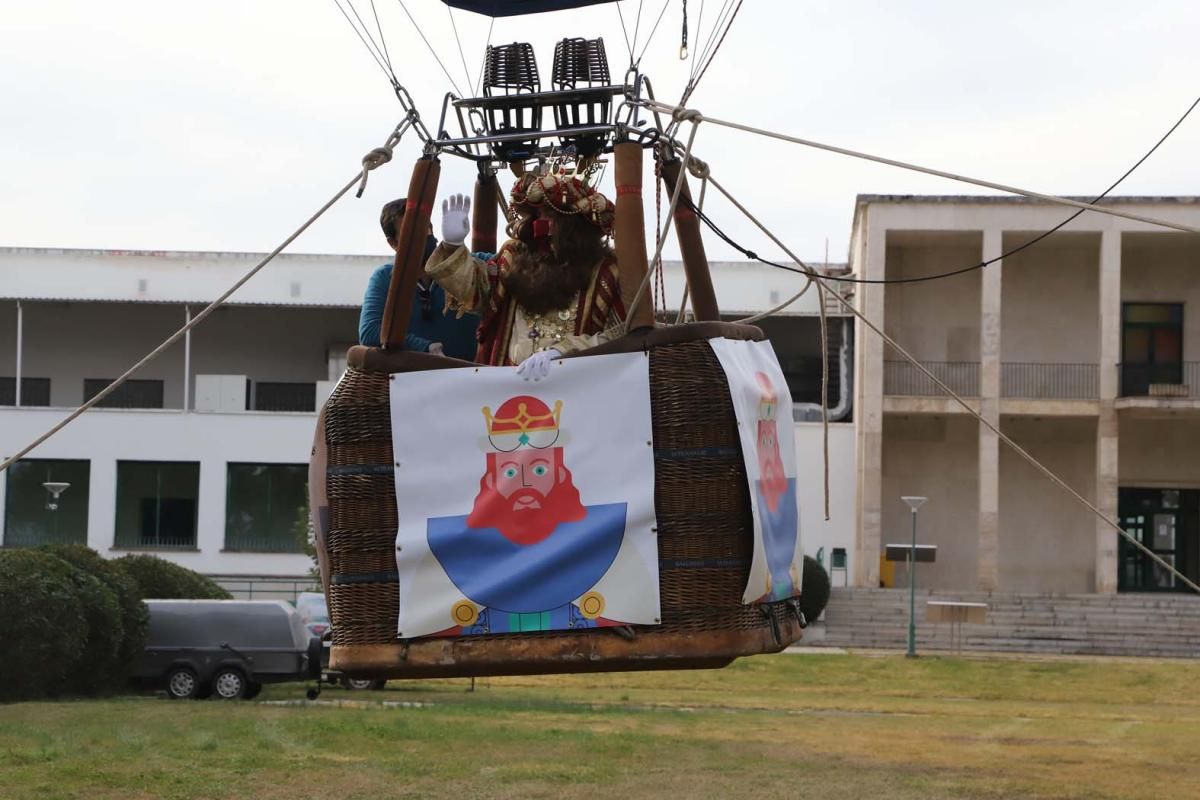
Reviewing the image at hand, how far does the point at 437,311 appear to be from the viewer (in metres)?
8.24

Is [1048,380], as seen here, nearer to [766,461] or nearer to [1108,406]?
[1108,406]

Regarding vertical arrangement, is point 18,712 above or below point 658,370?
below

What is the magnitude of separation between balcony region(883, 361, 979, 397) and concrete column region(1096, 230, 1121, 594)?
3.33 meters

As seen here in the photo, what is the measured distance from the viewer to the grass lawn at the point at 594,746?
15164 millimetres

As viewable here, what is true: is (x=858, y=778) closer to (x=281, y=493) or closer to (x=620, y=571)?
(x=620, y=571)

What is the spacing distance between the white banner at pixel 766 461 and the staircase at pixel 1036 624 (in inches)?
1275

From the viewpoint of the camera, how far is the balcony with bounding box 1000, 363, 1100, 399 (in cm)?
4800

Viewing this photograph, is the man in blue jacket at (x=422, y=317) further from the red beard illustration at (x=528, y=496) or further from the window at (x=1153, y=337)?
the window at (x=1153, y=337)

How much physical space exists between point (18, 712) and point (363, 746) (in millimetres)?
4416

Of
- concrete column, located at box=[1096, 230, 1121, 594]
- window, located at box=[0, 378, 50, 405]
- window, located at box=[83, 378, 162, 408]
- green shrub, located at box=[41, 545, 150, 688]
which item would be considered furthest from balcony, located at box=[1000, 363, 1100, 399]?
green shrub, located at box=[41, 545, 150, 688]

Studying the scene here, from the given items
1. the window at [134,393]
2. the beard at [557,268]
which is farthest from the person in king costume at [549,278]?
the window at [134,393]

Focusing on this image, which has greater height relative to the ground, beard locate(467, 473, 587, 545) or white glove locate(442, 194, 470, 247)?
white glove locate(442, 194, 470, 247)

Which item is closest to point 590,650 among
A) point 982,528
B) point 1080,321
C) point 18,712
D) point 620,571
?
point 620,571

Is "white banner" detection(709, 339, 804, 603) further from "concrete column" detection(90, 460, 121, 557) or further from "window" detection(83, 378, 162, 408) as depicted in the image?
"window" detection(83, 378, 162, 408)
